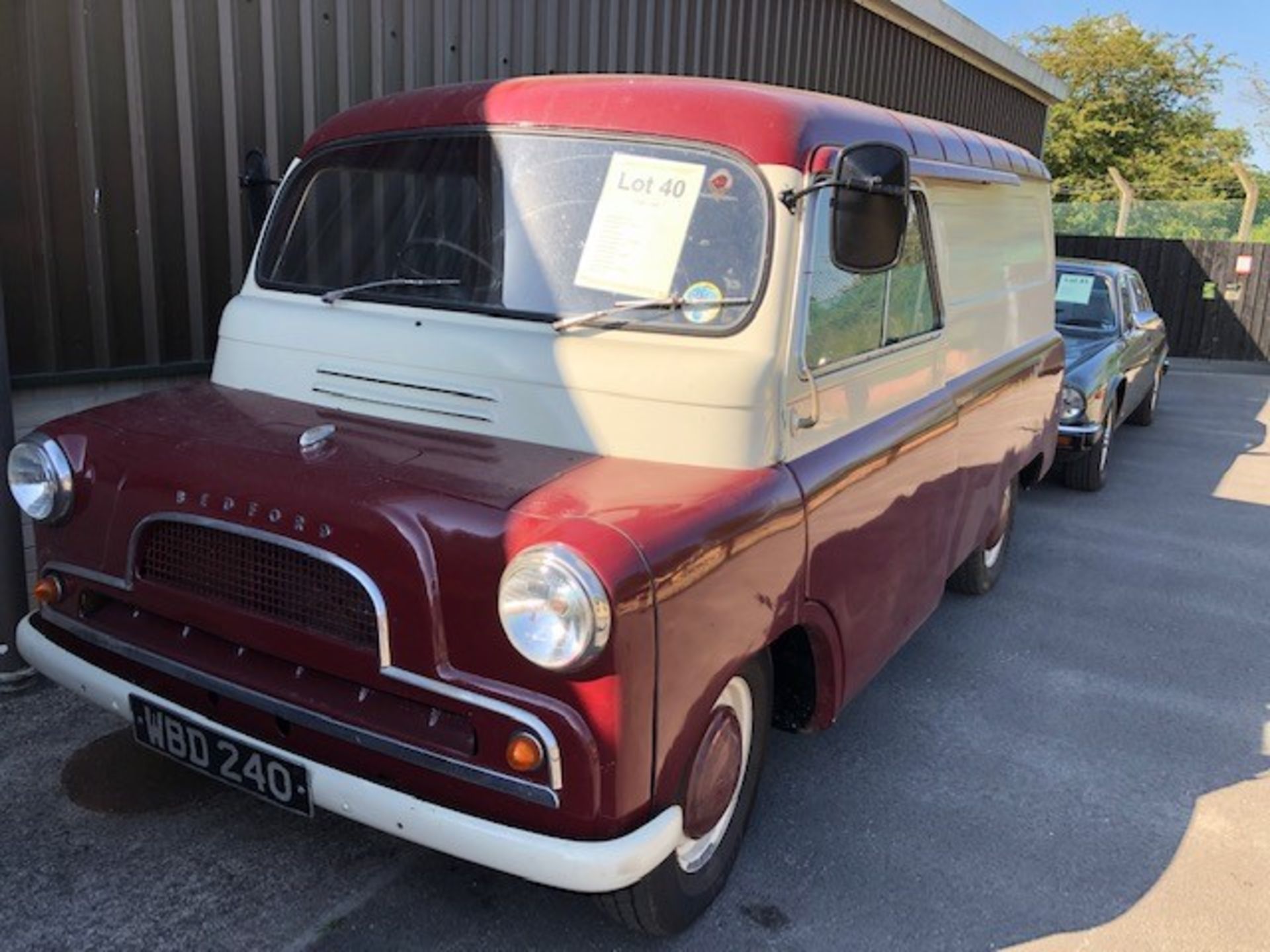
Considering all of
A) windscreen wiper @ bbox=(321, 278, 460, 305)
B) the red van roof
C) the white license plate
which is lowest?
the white license plate

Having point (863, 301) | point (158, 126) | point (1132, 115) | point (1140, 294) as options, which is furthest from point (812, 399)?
point (1132, 115)

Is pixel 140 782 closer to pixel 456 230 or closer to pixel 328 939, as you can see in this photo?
pixel 328 939

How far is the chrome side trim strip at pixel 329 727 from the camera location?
224cm

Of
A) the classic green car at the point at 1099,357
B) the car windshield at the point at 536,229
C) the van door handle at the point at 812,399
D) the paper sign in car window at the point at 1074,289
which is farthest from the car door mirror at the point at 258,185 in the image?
the paper sign in car window at the point at 1074,289

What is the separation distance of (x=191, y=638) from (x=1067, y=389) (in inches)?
254

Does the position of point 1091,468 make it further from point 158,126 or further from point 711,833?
point 158,126

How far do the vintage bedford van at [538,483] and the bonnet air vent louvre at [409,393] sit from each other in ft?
0.03

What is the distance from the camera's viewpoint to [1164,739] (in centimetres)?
407

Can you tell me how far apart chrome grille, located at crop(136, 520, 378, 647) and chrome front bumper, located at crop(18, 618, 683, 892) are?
1.05 ft

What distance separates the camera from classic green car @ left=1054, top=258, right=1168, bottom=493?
24.6ft

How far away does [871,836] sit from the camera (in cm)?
331

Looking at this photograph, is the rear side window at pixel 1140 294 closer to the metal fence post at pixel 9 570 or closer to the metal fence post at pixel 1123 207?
the metal fence post at pixel 9 570

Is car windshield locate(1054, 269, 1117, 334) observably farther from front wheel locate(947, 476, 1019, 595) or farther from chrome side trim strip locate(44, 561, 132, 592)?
chrome side trim strip locate(44, 561, 132, 592)

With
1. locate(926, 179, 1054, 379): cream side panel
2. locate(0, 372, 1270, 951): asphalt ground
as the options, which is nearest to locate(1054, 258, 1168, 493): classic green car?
locate(926, 179, 1054, 379): cream side panel
